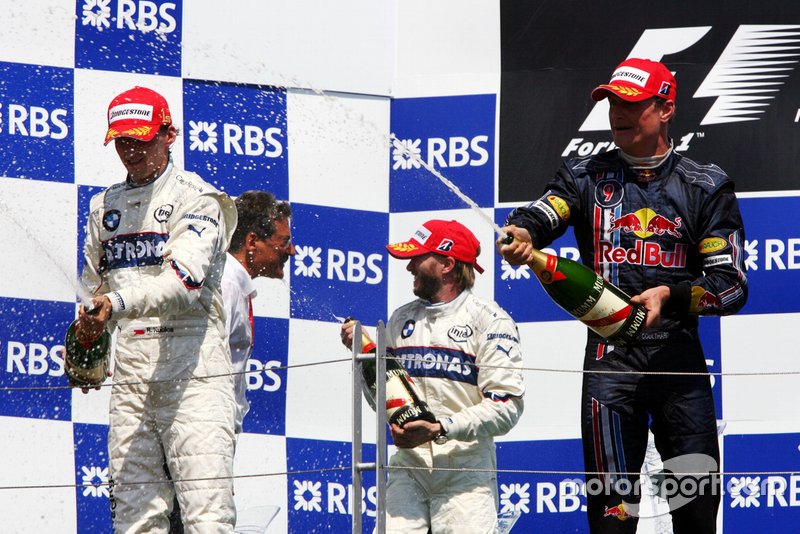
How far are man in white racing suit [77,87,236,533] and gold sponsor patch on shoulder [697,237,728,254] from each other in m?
1.24

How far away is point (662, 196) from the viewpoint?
3184mm

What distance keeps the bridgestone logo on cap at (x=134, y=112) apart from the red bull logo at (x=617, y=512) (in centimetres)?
155

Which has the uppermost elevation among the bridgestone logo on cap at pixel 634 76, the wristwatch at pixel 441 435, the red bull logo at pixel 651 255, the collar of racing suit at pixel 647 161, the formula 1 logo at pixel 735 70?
the formula 1 logo at pixel 735 70

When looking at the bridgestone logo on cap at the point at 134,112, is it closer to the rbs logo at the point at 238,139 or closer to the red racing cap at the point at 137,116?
the red racing cap at the point at 137,116

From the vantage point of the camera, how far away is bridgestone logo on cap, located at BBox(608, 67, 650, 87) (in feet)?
10.6

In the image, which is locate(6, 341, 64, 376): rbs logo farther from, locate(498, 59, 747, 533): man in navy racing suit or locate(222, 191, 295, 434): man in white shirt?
locate(498, 59, 747, 533): man in navy racing suit

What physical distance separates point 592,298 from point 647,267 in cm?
20

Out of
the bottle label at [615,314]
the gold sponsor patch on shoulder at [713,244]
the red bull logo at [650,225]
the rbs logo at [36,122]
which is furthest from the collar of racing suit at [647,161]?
the rbs logo at [36,122]

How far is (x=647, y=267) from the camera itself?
3.16 m

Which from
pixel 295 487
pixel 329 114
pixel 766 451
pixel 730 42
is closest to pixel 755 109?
pixel 730 42

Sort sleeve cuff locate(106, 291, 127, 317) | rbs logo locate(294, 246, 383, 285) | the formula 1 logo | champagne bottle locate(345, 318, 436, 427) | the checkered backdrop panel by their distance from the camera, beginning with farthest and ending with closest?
rbs logo locate(294, 246, 383, 285), the formula 1 logo, the checkered backdrop panel, champagne bottle locate(345, 318, 436, 427), sleeve cuff locate(106, 291, 127, 317)

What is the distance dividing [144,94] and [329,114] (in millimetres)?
1026

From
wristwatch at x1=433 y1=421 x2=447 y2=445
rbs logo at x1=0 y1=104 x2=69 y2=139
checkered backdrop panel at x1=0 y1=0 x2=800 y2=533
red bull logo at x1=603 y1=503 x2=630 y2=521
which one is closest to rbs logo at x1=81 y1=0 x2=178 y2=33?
checkered backdrop panel at x1=0 y1=0 x2=800 y2=533

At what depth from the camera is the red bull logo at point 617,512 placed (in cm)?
307
